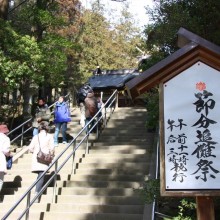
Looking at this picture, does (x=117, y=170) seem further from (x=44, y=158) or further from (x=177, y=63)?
(x=177, y=63)

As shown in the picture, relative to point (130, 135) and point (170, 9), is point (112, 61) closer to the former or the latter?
point (130, 135)

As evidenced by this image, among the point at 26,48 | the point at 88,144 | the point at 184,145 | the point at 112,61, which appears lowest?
the point at 184,145

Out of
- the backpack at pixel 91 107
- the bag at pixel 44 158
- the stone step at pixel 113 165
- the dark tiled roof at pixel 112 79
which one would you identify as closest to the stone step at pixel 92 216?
the bag at pixel 44 158

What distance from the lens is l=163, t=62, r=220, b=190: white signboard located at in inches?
159

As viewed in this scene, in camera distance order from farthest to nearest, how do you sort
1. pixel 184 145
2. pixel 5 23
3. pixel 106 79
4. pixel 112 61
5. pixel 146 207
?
pixel 112 61
pixel 106 79
pixel 5 23
pixel 146 207
pixel 184 145

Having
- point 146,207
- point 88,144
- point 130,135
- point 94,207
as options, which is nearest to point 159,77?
point 146,207

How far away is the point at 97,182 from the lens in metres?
8.80

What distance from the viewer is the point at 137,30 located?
32.9m

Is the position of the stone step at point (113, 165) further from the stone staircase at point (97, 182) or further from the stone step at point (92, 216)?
the stone step at point (92, 216)

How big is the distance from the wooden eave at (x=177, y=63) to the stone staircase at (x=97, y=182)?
11.8 ft

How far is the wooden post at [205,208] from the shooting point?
13.2 ft

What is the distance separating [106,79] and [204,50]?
19187 mm

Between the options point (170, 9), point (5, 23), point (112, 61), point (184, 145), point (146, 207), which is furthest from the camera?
point (112, 61)

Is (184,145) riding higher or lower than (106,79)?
lower
